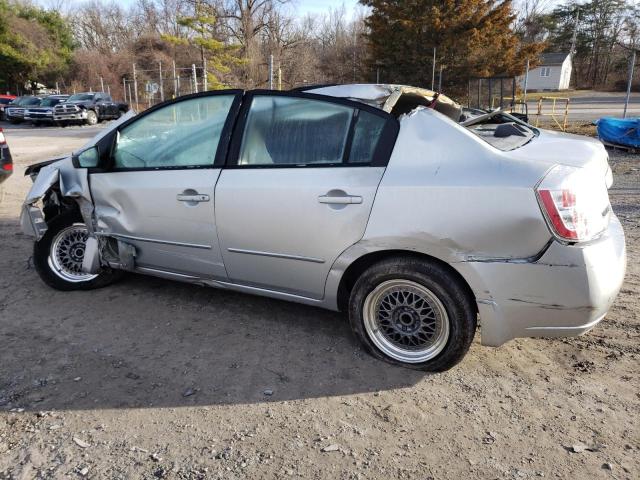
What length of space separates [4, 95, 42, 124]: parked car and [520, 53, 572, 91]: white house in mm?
49809

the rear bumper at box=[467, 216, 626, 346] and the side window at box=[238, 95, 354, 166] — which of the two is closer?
the rear bumper at box=[467, 216, 626, 346]

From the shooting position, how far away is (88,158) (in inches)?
158

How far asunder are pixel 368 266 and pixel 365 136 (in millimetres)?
798

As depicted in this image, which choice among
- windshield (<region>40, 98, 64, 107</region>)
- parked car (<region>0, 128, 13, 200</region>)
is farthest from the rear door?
windshield (<region>40, 98, 64, 107</region>)

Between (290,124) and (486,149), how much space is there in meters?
1.29

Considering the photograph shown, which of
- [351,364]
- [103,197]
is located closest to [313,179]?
[351,364]

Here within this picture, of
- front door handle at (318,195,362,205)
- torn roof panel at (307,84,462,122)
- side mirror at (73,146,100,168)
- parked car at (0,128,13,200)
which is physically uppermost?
torn roof panel at (307,84,462,122)

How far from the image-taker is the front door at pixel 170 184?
3588 mm

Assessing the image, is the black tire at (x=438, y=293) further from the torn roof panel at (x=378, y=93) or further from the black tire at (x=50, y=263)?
the black tire at (x=50, y=263)

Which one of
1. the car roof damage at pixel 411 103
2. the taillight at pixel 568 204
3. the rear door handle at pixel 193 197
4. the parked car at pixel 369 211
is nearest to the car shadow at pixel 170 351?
the parked car at pixel 369 211

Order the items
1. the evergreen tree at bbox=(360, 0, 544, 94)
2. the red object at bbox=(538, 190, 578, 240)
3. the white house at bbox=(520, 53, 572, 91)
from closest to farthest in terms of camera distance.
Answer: the red object at bbox=(538, 190, 578, 240), the evergreen tree at bbox=(360, 0, 544, 94), the white house at bbox=(520, 53, 572, 91)

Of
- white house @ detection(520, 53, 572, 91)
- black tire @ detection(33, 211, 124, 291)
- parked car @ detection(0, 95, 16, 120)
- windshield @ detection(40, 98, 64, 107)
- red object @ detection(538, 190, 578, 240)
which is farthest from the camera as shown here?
white house @ detection(520, 53, 572, 91)

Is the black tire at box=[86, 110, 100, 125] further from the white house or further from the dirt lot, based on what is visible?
the white house

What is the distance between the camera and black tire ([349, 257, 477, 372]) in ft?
9.55
